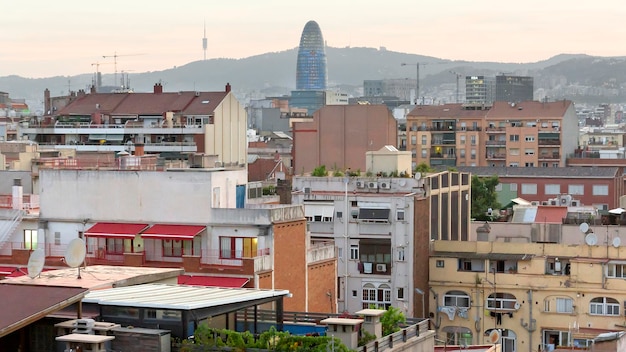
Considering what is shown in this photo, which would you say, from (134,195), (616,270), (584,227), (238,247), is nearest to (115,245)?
(134,195)

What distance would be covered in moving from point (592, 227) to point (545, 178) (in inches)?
1755

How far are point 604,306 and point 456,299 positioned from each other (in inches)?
243

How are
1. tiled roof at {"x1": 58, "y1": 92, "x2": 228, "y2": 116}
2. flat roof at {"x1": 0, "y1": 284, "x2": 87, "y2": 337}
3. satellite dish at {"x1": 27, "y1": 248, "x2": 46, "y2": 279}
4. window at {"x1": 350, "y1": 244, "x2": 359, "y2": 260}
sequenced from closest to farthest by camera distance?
flat roof at {"x1": 0, "y1": 284, "x2": 87, "y2": 337} < satellite dish at {"x1": 27, "y1": 248, "x2": 46, "y2": 279} < window at {"x1": 350, "y1": 244, "x2": 359, "y2": 260} < tiled roof at {"x1": 58, "y1": 92, "x2": 228, "y2": 116}

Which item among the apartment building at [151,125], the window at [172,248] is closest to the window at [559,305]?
the window at [172,248]

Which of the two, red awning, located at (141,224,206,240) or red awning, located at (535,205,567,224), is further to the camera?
red awning, located at (535,205,567,224)

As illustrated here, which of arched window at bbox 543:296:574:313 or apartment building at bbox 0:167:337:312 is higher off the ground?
apartment building at bbox 0:167:337:312

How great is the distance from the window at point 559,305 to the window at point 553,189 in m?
49.7

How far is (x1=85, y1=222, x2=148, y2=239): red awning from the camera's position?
39.9 metres

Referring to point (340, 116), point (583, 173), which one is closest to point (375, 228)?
point (340, 116)

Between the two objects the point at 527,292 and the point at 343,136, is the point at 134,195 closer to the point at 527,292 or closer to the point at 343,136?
the point at 527,292

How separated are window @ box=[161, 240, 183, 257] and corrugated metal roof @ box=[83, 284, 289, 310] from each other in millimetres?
12710

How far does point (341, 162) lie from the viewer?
92625 millimetres

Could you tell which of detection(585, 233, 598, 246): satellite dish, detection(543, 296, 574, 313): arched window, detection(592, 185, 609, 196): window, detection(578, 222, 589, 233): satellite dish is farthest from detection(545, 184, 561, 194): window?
detection(543, 296, 574, 313): arched window

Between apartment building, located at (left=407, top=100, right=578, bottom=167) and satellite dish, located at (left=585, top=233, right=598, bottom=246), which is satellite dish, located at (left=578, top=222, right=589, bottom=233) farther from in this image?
apartment building, located at (left=407, top=100, right=578, bottom=167)
